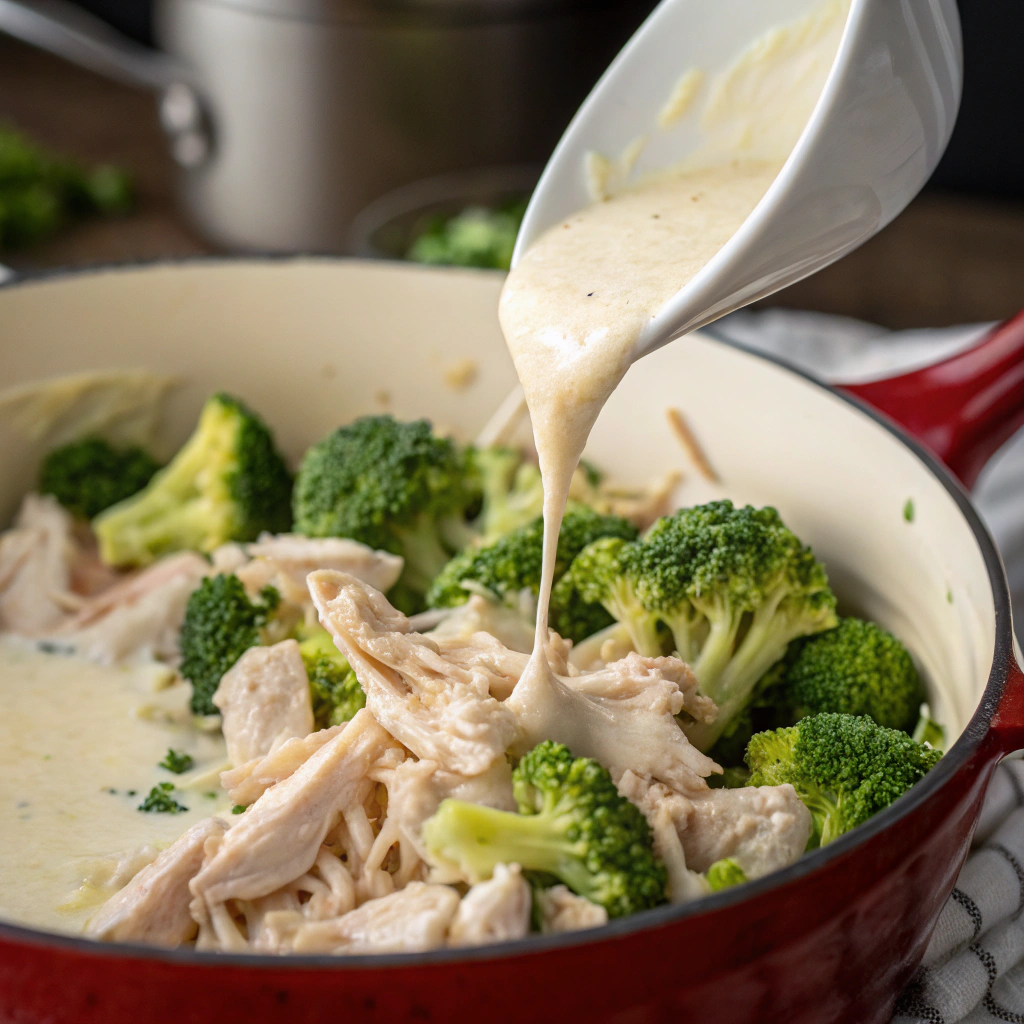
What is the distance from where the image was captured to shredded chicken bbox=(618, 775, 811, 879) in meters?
1.36

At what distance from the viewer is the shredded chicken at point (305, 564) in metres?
1.90

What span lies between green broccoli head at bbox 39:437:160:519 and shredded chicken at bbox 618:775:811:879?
4.26ft

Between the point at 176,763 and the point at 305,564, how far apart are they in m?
0.35

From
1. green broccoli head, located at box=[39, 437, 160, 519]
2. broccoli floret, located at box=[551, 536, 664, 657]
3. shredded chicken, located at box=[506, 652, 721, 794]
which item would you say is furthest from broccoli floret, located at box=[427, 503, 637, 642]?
green broccoli head, located at box=[39, 437, 160, 519]

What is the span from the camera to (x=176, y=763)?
1.76 metres

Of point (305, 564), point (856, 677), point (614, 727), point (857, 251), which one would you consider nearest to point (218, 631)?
point (305, 564)

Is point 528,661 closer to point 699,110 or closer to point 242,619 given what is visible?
point 242,619

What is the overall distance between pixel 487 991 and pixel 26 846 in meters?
0.79

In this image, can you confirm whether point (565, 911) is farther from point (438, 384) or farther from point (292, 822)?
point (438, 384)

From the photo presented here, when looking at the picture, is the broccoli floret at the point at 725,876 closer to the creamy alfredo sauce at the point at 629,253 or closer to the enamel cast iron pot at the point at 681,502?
the enamel cast iron pot at the point at 681,502

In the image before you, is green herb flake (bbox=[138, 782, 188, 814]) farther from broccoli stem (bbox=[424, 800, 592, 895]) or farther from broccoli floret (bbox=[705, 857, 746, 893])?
broccoli floret (bbox=[705, 857, 746, 893])

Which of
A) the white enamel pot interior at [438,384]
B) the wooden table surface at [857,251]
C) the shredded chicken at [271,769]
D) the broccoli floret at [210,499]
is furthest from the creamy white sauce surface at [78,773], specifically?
the wooden table surface at [857,251]

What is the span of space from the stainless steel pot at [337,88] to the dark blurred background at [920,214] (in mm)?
525

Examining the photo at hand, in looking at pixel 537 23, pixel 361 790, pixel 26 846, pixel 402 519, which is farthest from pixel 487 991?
pixel 537 23
